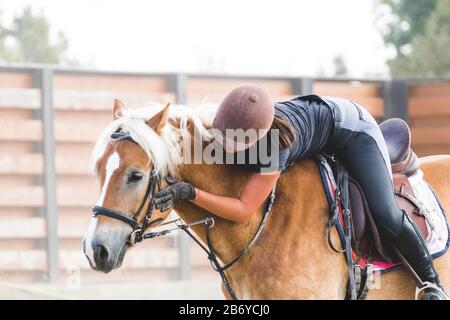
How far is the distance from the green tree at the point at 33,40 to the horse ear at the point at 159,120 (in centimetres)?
2729

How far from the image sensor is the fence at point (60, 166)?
8.41 meters

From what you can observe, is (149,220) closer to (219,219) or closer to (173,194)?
(173,194)

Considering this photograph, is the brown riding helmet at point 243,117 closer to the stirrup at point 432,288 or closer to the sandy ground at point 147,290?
the stirrup at point 432,288

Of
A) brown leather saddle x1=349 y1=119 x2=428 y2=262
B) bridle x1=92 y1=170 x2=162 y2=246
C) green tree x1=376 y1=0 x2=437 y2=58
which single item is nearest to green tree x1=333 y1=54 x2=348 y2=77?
green tree x1=376 y1=0 x2=437 y2=58

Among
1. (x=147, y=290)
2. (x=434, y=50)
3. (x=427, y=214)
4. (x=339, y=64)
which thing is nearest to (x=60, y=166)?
(x=147, y=290)

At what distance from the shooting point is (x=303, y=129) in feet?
12.8

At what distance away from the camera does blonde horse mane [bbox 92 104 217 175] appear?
3693mm

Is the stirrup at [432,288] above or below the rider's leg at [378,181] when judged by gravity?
below

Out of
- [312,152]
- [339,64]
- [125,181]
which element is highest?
[339,64]

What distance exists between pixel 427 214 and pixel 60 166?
5267 millimetres

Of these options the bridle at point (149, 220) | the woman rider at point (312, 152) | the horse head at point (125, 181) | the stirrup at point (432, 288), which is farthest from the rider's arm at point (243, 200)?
the stirrup at point (432, 288)

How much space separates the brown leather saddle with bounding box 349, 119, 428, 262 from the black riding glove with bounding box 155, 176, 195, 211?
89 cm

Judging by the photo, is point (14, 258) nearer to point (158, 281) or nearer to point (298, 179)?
point (158, 281)
